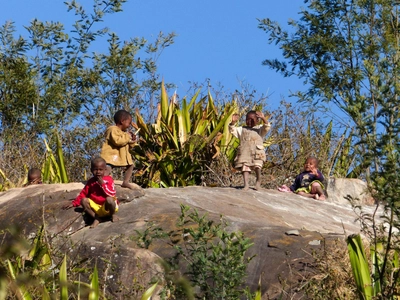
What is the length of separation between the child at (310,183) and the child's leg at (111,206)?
412cm

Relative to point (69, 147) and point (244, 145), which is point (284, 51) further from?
point (244, 145)

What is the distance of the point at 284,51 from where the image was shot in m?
19.0

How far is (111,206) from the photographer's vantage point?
9211mm

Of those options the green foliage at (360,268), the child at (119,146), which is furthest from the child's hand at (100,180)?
the green foliage at (360,268)

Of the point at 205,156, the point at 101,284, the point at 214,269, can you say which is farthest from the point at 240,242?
the point at 205,156

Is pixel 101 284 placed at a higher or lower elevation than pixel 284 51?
lower

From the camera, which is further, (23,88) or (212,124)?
(23,88)

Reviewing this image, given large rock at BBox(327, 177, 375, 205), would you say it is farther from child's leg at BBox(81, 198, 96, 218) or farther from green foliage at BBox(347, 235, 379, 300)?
green foliage at BBox(347, 235, 379, 300)

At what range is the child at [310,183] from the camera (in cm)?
1276

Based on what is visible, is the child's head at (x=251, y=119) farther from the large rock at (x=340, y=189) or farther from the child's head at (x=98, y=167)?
the child's head at (x=98, y=167)

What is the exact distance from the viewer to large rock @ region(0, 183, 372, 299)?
23.0 feet

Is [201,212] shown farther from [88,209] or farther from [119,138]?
[119,138]

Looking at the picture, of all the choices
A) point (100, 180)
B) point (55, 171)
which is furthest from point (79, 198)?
point (55, 171)

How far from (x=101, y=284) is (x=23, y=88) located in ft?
46.4
